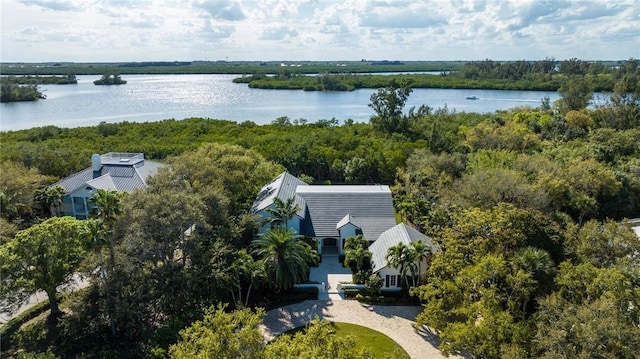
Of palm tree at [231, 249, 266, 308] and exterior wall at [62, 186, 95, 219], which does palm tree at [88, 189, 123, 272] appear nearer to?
palm tree at [231, 249, 266, 308]

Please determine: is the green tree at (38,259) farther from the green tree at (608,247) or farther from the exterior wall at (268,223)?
the green tree at (608,247)

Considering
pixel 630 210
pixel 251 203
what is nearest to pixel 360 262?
pixel 251 203

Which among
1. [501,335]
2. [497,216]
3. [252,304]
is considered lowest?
[252,304]

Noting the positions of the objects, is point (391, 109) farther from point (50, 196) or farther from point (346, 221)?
point (50, 196)

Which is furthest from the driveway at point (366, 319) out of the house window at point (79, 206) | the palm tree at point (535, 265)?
the house window at point (79, 206)

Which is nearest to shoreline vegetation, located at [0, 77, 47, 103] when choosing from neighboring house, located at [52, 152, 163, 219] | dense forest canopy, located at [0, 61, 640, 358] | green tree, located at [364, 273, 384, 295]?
dense forest canopy, located at [0, 61, 640, 358]

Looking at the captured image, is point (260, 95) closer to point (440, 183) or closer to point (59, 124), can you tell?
point (59, 124)

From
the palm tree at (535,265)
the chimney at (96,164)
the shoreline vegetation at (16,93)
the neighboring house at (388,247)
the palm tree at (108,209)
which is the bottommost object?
the neighboring house at (388,247)
